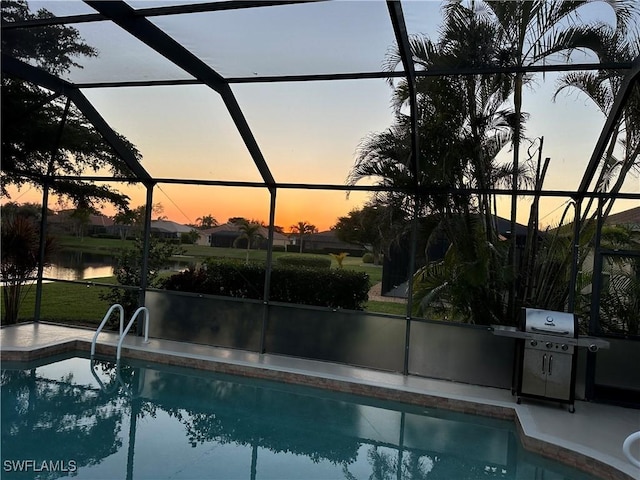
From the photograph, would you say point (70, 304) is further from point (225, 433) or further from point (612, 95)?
point (612, 95)

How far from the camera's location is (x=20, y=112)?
6.06 m

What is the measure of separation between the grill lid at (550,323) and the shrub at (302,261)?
3.41m

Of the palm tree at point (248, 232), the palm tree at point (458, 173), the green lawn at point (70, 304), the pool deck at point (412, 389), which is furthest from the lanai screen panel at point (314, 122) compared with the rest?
the green lawn at point (70, 304)

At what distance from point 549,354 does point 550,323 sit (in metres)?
0.33

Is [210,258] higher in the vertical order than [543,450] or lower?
higher

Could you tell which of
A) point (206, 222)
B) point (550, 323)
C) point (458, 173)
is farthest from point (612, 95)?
point (206, 222)

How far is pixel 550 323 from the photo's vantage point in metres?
5.16

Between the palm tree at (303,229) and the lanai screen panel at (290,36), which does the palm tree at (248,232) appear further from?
the lanai screen panel at (290,36)

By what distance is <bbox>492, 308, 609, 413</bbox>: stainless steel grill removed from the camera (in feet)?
16.5

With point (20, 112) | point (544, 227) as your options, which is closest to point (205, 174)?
point (20, 112)

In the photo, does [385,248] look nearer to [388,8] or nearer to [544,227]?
[544,227]

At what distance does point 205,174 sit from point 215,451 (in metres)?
3.89

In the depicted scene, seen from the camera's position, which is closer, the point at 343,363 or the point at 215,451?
the point at 215,451

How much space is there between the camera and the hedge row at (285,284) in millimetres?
7656
